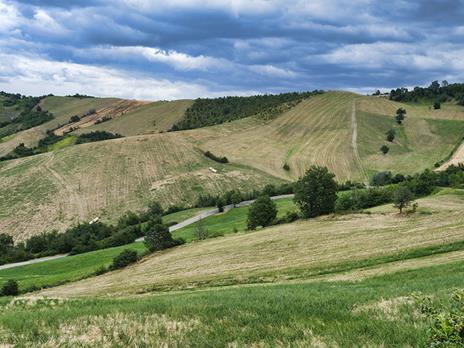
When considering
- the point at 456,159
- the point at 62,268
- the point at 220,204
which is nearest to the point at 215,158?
the point at 220,204

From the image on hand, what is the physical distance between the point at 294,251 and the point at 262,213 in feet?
105

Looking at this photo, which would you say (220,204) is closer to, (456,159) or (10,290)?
(456,159)

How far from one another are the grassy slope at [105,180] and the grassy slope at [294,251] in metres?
47.8

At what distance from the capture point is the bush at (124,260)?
7325cm

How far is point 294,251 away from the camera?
57.8 metres

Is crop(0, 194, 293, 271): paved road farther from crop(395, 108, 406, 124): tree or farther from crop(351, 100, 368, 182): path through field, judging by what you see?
crop(395, 108, 406, 124): tree

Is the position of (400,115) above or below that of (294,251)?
above

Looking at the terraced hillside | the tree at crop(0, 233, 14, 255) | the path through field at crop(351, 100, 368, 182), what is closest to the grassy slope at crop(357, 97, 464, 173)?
the terraced hillside

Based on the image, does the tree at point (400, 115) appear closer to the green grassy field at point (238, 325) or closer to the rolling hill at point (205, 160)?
the rolling hill at point (205, 160)

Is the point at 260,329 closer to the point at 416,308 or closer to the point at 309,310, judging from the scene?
the point at 309,310

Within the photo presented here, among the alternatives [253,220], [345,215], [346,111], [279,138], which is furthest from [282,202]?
[346,111]

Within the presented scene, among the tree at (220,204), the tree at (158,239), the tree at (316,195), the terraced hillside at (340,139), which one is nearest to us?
the tree at (158,239)

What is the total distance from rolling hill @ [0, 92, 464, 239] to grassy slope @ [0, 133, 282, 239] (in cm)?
25

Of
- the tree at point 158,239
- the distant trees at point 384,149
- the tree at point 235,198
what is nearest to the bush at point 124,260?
the tree at point 158,239
